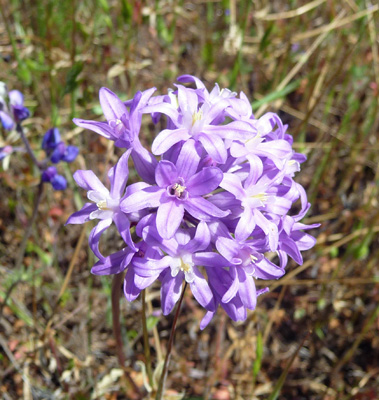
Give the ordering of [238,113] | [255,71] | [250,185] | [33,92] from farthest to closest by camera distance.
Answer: [255,71] → [33,92] → [238,113] → [250,185]

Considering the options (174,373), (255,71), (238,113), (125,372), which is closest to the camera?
(238,113)

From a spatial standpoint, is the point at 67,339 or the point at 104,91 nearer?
the point at 104,91

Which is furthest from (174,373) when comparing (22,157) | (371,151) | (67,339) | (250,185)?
(371,151)

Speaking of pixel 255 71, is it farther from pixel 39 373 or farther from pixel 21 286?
pixel 39 373

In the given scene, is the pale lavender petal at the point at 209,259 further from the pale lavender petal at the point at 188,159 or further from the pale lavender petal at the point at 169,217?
the pale lavender petal at the point at 188,159

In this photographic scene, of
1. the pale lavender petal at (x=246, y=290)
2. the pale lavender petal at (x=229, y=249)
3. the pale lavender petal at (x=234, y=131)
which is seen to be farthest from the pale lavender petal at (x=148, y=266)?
the pale lavender petal at (x=234, y=131)

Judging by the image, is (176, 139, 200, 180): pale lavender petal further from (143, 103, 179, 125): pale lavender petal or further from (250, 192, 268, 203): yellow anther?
(250, 192, 268, 203): yellow anther
